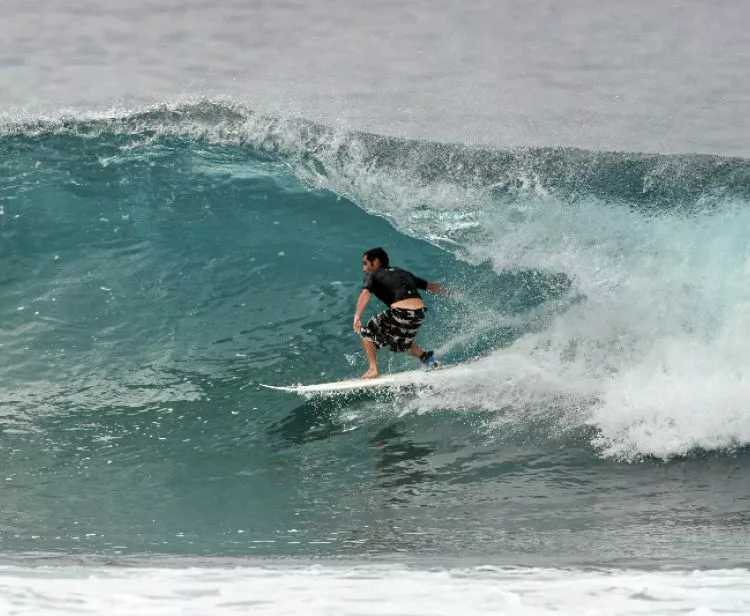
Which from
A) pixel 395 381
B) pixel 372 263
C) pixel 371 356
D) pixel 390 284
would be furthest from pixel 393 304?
pixel 395 381

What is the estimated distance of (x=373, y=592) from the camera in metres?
2.78

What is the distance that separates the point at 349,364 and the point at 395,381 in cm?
82

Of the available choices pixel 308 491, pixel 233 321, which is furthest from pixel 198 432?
pixel 233 321

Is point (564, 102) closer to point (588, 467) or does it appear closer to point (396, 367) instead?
point (396, 367)

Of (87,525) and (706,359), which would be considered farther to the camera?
(706,359)

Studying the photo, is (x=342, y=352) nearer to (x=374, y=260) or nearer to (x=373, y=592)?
(x=374, y=260)

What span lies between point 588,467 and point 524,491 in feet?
2.12

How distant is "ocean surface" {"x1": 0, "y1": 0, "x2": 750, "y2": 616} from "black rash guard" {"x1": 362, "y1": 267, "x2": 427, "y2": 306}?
79 centimetres

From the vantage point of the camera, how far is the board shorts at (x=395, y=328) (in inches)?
316

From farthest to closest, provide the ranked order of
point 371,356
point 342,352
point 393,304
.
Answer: point 342,352 < point 371,356 < point 393,304

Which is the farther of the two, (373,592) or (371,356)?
(371,356)

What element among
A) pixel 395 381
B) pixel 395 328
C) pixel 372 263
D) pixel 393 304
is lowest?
pixel 395 381

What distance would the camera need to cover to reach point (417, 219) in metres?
11.9

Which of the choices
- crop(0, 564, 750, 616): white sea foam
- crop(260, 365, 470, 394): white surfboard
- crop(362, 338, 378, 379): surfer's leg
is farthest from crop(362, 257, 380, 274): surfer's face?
crop(0, 564, 750, 616): white sea foam
